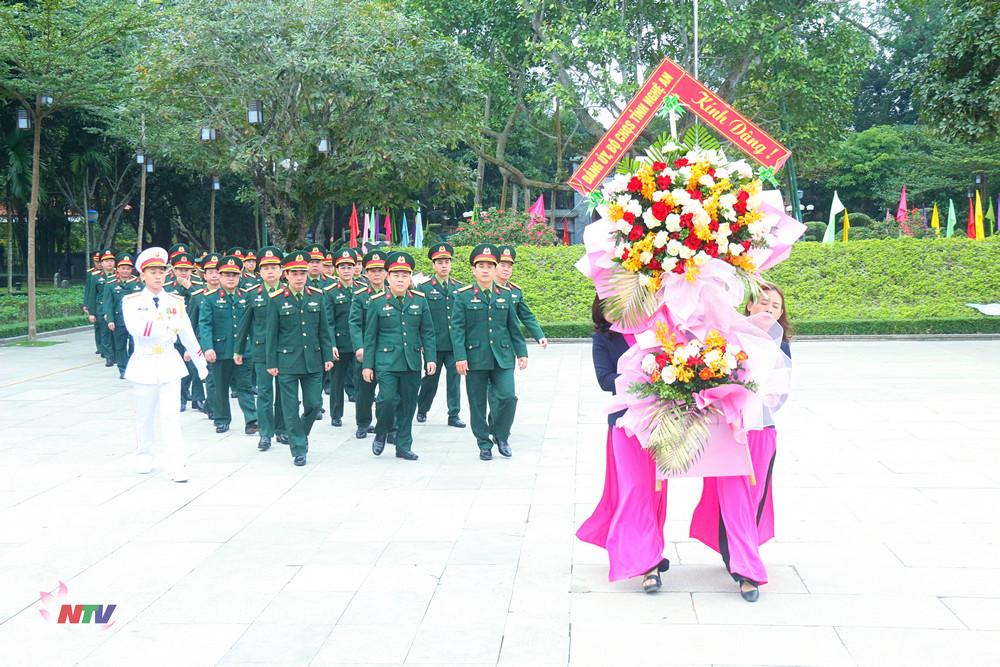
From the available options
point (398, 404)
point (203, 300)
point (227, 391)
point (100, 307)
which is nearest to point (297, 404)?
point (398, 404)

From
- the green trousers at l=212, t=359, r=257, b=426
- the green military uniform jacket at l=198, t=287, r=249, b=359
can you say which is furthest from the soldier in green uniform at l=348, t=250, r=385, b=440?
the green military uniform jacket at l=198, t=287, r=249, b=359

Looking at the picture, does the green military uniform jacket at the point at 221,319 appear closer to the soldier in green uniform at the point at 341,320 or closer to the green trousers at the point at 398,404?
the soldier in green uniform at the point at 341,320

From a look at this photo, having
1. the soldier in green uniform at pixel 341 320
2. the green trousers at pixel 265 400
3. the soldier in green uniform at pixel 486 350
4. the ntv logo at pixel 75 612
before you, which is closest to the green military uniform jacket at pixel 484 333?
the soldier in green uniform at pixel 486 350

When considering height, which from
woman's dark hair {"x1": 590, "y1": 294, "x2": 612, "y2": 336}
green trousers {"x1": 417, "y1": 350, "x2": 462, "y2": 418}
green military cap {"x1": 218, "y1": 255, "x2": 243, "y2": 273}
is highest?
green military cap {"x1": 218, "y1": 255, "x2": 243, "y2": 273}

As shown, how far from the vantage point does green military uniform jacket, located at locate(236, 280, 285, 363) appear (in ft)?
30.5

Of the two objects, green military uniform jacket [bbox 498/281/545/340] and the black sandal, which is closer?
the black sandal

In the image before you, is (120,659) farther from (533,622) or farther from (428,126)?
(428,126)

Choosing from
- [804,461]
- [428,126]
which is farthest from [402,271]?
→ [428,126]

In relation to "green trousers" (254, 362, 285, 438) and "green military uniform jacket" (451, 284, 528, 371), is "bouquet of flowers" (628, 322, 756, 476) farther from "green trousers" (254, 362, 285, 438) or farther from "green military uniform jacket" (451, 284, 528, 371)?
"green trousers" (254, 362, 285, 438)

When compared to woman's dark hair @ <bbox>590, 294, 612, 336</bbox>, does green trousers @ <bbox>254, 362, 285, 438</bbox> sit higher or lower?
lower

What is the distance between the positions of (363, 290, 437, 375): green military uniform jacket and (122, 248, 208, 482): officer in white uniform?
1.56 m

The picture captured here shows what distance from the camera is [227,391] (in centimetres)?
1040

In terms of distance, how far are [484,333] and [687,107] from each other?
8.20 ft

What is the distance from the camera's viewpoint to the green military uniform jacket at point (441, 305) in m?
9.98
